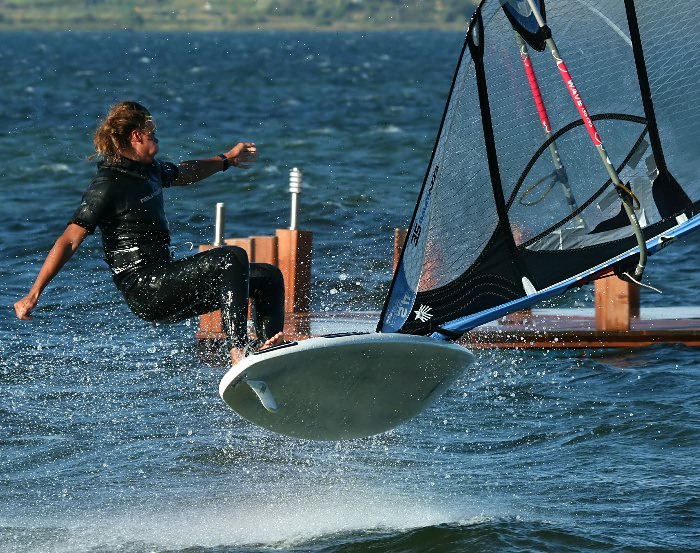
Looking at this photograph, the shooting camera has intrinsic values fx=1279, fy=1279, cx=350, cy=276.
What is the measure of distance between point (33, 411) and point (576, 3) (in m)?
5.09

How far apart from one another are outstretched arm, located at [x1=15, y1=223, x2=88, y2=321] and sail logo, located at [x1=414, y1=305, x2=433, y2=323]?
1.93 metres

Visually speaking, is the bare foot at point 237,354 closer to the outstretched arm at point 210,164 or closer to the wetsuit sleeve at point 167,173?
the wetsuit sleeve at point 167,173

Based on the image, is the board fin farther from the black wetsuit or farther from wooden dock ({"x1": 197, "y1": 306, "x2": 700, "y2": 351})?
wooden dock ({"x1": 197, "y1": 306, "x2": 700, "y2": 351})

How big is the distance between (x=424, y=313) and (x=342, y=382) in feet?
2.07

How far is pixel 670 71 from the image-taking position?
759 centimetres

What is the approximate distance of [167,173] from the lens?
7.48 metres

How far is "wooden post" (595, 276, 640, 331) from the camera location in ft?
37.2

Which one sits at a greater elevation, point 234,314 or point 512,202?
point 512,202

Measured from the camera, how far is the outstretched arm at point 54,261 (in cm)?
675

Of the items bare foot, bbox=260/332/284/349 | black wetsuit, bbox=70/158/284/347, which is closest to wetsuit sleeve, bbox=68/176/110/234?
black wetsuit, bbox=70/158/284/347

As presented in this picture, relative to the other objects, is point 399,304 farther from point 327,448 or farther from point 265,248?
point 265,248

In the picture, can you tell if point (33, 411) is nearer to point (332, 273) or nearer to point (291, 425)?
point (291, 425)

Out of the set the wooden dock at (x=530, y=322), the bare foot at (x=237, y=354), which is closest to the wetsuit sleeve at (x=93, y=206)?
the bare foot at (x=237, y=354)

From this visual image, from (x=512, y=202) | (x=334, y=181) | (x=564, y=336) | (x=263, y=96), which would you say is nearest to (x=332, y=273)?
(x=564, y=336)
